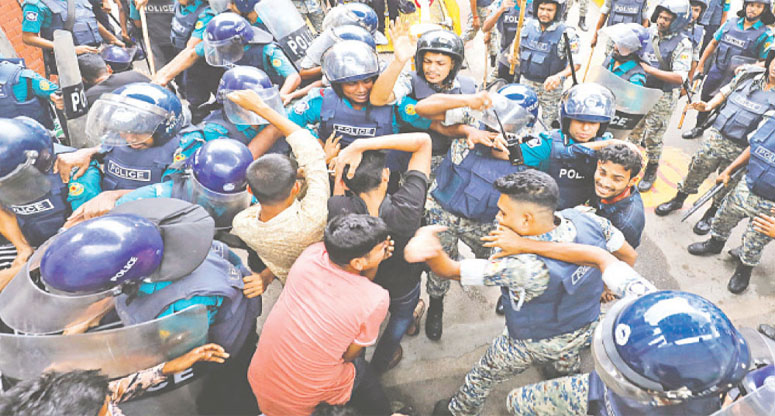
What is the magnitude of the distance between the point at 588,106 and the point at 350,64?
62.3 inches

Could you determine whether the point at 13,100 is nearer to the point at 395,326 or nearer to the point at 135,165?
the point at 135,165

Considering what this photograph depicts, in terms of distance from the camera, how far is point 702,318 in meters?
1.36

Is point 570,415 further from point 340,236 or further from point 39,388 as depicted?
point 39,388

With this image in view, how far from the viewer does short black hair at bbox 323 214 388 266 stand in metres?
1.87

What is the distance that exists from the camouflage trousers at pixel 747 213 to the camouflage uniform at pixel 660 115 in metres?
1.11

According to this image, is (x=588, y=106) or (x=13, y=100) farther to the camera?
(x=13, y=100)

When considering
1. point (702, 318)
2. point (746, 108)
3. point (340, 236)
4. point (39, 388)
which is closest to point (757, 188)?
point (746, 108)

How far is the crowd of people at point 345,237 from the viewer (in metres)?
1.66

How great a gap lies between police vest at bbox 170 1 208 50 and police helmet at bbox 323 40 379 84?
2.82 meters

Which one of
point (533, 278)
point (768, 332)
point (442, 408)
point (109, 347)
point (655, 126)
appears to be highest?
point (533, 278)

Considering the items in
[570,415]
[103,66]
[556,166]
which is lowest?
[570,415]

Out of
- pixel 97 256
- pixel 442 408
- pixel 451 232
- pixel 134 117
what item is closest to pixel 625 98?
pixel 451 232

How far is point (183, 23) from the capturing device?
5.08 m

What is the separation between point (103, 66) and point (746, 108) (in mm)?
5461
